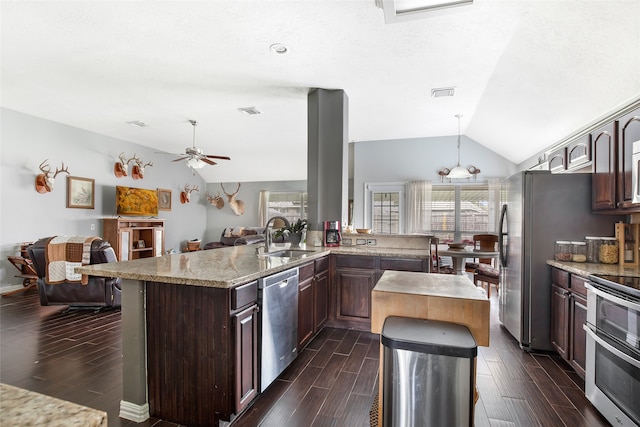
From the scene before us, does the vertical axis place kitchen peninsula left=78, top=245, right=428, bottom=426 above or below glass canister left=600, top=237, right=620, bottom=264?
below

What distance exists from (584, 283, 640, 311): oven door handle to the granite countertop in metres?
2.41

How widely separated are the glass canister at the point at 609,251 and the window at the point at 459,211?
3646 millimetres

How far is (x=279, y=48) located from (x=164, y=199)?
6.12 metres

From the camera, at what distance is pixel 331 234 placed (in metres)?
3.82

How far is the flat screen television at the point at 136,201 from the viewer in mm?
6574

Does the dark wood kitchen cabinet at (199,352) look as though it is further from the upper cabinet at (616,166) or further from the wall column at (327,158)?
the upper cabinet at (616,166)

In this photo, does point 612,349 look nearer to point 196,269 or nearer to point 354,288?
point 354,288

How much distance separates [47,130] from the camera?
5531mm

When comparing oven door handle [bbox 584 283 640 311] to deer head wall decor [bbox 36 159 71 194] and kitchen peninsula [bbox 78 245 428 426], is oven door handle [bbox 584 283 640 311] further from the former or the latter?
deer head wall decor [bbox 36 159 71 194]

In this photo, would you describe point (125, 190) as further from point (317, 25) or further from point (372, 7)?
point (372, 7)

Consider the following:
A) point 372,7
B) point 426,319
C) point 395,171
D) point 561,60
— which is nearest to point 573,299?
point 426,319

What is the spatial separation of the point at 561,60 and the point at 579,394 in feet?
9.13

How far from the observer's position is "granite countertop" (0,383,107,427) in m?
0.40

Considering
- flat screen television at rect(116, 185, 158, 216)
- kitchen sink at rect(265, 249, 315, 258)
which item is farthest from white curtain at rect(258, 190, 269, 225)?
kitchen sink at rect(265, 249, 315, 258)
